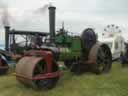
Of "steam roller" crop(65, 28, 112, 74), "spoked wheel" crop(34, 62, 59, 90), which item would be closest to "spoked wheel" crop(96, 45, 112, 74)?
"steam roller" crop(65, 28, 112, 74)

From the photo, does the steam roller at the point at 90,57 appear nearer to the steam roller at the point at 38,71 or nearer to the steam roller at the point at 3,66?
the steam roller at the point at 38,71

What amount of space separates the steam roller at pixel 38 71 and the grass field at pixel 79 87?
0.76ft

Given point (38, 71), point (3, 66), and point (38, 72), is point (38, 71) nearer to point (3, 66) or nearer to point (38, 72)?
point (38, 72)

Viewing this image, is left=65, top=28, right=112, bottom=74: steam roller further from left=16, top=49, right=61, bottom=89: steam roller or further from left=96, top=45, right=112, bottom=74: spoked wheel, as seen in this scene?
left=16, top=49, right=61, bottom=89: steam roller

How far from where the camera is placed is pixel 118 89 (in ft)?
21.2

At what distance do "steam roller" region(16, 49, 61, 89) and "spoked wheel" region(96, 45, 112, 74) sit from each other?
237cm

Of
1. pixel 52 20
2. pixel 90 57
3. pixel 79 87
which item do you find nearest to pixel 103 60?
pixel 90 57

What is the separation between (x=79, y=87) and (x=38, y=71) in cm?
118

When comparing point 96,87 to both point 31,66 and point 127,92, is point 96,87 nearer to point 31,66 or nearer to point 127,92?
point 127,92

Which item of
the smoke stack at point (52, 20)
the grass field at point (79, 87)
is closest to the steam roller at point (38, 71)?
the grass field at point (79, 87)

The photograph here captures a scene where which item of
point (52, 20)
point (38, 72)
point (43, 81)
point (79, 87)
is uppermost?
point (52, 20)

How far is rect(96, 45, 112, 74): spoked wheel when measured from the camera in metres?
8.87

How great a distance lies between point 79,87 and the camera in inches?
265

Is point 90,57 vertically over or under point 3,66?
over
